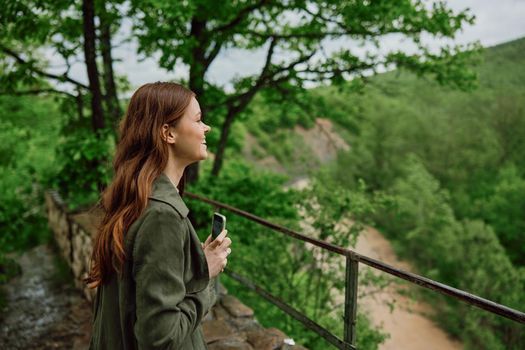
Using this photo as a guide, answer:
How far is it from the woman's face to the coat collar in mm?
107

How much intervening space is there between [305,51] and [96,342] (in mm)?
8671

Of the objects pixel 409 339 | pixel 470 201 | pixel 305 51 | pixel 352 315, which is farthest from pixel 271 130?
pixel 352 315

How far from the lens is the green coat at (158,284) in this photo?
120 centimetres

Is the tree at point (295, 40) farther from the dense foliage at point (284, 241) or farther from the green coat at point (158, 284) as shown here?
the green coat at point (158, 284)

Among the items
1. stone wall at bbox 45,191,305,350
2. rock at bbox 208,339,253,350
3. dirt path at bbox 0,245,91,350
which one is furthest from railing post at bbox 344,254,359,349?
dirt path at bbox 0,245,91,350

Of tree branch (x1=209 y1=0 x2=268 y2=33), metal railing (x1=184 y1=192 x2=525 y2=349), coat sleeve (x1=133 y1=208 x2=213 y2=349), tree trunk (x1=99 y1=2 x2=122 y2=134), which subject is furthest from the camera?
tree branch (x1=209 y1=0 x2=268 y2=33)

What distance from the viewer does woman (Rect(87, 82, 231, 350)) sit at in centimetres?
121

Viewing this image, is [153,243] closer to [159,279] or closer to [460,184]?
[159,279]

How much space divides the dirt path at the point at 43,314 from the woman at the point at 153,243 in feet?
10.4

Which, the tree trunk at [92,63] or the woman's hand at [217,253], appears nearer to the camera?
the woman's hand at [217,253]

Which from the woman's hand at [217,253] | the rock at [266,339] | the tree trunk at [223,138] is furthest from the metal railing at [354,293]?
the tree trunk at [223,138]

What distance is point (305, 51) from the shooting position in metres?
9.35

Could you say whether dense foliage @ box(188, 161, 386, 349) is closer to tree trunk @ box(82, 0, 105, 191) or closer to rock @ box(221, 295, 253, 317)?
tree trunk @ box(82, 0, 105, 191)

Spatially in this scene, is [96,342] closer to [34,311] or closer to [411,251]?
[34,311]
